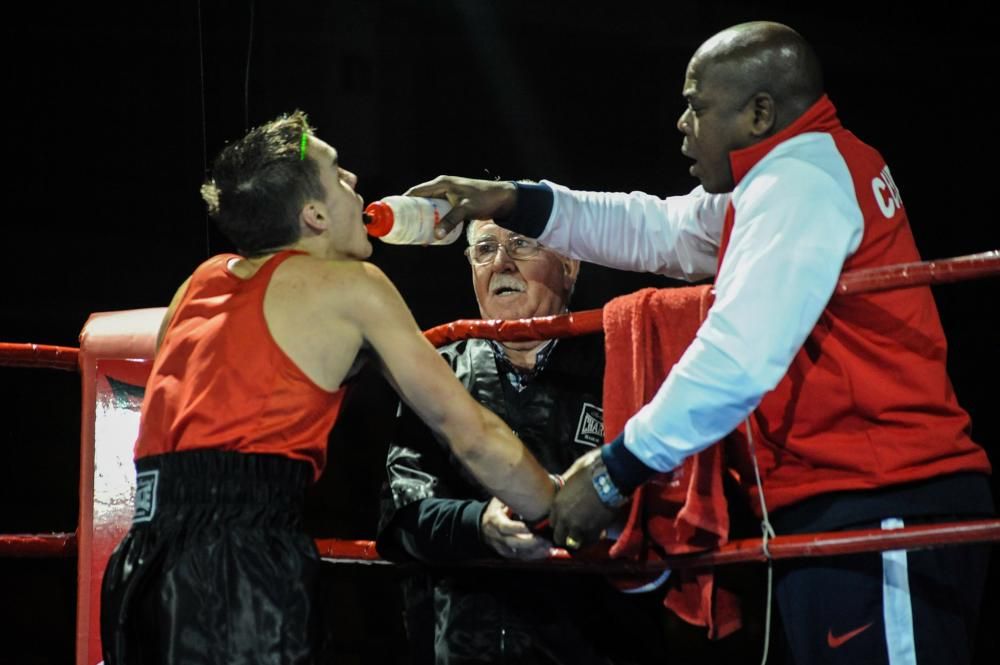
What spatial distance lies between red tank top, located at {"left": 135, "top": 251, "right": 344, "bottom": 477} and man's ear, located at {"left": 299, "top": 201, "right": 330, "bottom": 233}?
2.7 inches

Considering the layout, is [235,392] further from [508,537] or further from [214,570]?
[508,537]

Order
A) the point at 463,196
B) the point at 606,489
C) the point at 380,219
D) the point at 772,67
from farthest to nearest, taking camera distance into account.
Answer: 1. the point at 463,196
2. the point at 380,219
3. the point at 772,67
4. the point at 606,489

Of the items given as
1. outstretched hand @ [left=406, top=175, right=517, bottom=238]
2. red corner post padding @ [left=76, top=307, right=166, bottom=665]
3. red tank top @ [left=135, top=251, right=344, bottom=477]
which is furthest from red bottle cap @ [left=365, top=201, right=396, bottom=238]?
red corner post padding @ [left=76, top=307, right=166, bottom=665]

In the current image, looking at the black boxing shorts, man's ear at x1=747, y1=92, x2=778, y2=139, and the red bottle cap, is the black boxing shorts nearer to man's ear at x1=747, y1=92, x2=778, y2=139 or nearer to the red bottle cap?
the red bottle cap

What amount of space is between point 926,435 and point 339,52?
3.35 m

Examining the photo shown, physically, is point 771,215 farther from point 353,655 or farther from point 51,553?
point 353,655

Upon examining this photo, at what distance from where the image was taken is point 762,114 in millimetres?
1729

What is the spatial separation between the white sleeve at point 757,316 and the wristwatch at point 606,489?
6 cm

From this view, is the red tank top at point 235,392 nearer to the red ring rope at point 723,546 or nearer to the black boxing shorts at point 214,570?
A: the black boxing shorts at point 214,570

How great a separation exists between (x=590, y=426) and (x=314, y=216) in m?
0.57

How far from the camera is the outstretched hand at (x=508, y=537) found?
172 centimetres

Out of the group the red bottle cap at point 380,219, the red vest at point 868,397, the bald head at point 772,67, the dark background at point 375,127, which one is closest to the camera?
the red vest at point 868,397

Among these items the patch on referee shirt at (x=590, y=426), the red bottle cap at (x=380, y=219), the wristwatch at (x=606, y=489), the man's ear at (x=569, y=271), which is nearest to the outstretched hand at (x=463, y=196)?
the red bottle cap at (x=380, y=219)

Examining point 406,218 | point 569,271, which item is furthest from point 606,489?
point 569,271
